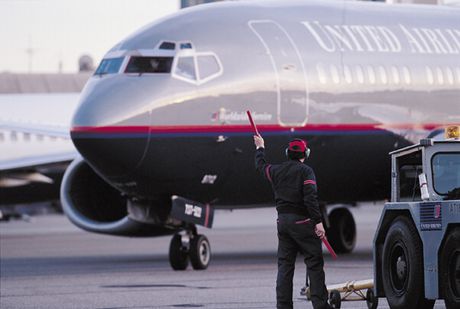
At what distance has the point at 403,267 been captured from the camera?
42.9 feet

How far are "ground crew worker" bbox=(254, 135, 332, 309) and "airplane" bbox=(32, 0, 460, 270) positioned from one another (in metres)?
6.76

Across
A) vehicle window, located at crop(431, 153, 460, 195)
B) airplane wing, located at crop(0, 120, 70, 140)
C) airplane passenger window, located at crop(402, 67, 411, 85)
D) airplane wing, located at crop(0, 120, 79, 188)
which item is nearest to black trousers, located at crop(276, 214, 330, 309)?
vehicle window, located at crop(431, 153, 460, 195)

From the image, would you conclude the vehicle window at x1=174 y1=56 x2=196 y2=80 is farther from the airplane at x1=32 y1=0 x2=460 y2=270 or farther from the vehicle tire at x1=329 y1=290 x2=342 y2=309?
the vehicle tire at x1=329 y1=290 x2=342 y2=309

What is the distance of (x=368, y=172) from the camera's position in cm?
2269

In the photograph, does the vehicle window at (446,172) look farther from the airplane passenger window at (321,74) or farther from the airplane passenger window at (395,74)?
the airplane passenger window at (395,74)

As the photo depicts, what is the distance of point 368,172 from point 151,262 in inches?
159

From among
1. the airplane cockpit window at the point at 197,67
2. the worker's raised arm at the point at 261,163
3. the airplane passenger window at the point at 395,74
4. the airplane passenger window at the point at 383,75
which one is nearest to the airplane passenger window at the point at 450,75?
the airplane passenger window at the point at 395,74

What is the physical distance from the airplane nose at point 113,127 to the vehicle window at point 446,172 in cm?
755

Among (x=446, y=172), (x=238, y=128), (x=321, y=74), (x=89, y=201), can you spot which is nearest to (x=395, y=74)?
(x=321, y=74)

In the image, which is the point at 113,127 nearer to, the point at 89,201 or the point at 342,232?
the point at 89,201

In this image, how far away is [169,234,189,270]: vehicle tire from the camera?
21078mm

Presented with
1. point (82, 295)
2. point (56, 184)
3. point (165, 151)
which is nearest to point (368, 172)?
point (165, 151)

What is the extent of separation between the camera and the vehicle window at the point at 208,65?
68.7 ft

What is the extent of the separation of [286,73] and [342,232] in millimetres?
5325
